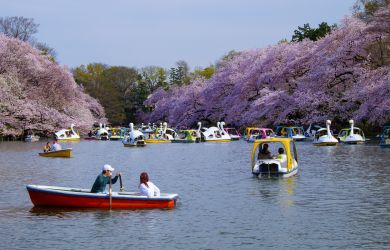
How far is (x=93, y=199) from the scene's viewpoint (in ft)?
80.6

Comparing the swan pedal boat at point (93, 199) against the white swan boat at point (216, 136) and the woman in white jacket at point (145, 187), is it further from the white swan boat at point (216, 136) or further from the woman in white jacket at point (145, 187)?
the white swan boat at point (216, 136)

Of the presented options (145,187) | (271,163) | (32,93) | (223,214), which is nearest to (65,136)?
(32,93)

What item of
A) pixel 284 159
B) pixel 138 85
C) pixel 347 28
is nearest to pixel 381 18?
pixel 347 28

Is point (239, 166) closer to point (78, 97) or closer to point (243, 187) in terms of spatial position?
point (243, 187)

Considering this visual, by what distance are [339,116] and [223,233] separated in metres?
56.5

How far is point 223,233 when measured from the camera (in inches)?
816

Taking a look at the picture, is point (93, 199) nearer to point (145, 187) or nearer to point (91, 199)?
point (91, 199)

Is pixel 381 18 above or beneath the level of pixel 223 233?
above

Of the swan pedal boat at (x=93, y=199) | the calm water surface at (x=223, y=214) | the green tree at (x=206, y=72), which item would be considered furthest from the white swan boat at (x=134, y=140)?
the green tree at (x=206, y=72)

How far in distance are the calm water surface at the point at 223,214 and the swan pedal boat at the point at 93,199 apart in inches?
13.5

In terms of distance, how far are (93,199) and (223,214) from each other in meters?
4.63

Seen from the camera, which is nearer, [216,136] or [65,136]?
[216,136]

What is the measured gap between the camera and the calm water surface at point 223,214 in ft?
64.2

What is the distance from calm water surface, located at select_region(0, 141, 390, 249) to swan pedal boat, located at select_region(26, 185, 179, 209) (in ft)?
1.12
